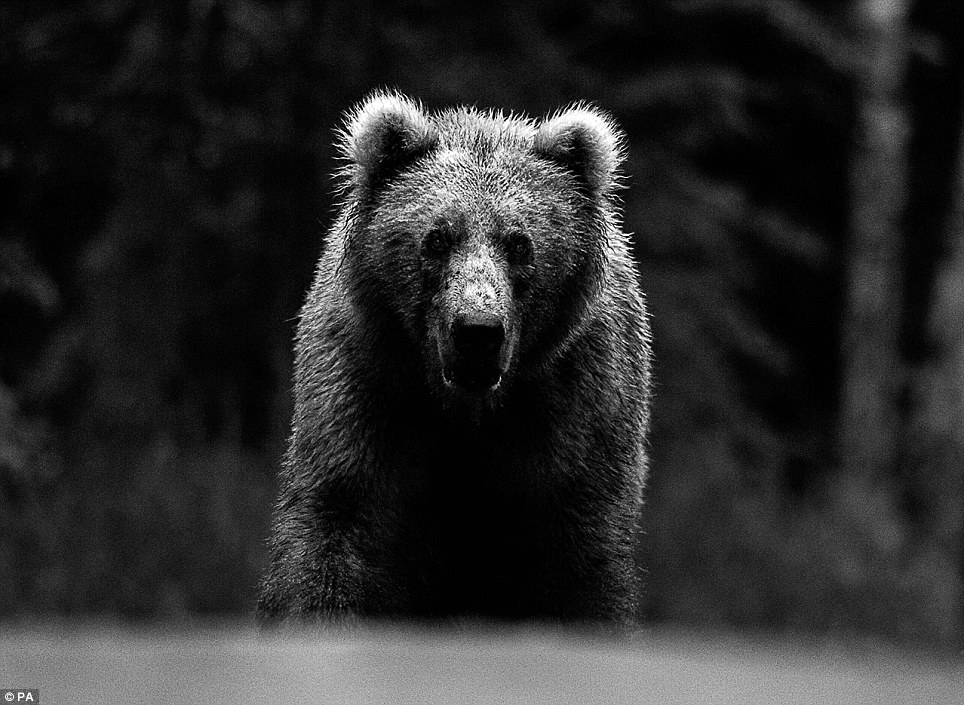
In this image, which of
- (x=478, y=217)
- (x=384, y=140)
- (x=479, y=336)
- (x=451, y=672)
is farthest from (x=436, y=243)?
(x=451, y=672)

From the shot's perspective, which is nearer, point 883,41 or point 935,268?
point 883,41

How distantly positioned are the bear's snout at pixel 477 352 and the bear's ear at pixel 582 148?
25.8 inches

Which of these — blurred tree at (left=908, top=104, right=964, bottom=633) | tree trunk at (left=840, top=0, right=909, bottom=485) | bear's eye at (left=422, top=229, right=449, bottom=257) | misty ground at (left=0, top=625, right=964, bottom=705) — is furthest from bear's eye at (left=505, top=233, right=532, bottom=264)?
blurred tree at (left=908, top=104, right=964, bottom=633)

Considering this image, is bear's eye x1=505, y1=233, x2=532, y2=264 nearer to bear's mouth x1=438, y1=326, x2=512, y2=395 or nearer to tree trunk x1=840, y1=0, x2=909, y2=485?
bear's mouth x1=438, y1=326, x2=512, y2=395

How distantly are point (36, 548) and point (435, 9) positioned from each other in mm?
2862

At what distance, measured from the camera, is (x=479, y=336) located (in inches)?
104

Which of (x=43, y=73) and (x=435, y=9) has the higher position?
(x=435, y=9)

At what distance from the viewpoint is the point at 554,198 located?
3.16 metres

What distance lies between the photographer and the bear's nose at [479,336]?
2637 mm

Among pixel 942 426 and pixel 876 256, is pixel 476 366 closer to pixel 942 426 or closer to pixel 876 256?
pixel 942 426

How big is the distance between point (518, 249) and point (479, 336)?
43 centimetres

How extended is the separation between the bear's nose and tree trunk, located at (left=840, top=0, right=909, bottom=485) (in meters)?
6.41

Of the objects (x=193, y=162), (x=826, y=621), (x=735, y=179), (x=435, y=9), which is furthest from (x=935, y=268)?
(x=193, y=162)

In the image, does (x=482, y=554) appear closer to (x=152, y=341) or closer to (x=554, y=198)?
(x=554, y=198)
